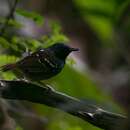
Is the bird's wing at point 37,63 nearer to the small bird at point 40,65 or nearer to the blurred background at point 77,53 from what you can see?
the small bird at point 40,65

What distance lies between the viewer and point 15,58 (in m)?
4.69

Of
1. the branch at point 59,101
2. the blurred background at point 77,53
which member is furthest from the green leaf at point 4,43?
the branch at point 59,101

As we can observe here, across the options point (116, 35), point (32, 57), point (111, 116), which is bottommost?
point (111, 116)

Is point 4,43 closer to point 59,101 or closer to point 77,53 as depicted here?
point 59,101

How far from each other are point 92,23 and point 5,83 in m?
4.71

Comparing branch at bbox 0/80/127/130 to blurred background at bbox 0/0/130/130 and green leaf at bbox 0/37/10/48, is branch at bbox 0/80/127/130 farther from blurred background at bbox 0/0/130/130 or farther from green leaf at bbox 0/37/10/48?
green leaf at bbox 0/37/10/48

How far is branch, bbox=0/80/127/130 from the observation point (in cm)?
398

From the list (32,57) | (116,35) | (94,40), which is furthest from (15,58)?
(94,40)

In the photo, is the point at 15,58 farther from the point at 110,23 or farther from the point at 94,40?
the point at 94,40

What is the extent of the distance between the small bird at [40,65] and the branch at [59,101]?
0.96ft

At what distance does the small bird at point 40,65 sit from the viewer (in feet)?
14.6

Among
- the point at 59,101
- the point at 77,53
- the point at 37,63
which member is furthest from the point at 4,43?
the point at 77,53

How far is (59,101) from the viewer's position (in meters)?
4.06

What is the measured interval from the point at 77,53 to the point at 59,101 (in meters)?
5.89
